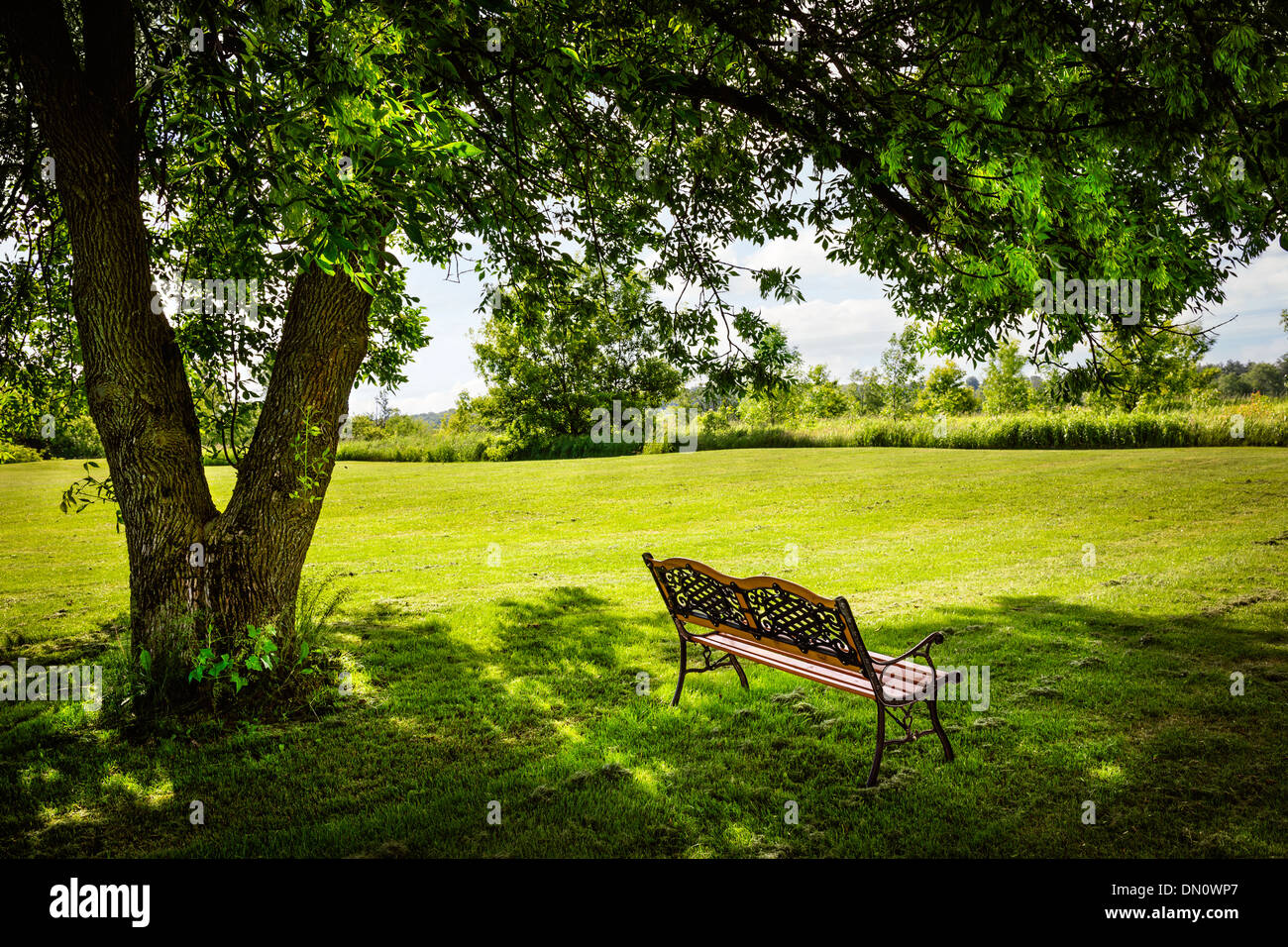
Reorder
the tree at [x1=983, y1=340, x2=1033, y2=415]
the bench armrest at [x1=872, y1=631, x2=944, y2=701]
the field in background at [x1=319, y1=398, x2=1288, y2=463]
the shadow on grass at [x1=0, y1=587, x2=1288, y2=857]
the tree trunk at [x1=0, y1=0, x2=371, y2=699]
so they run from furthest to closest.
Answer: the tree at [x1=983, y1=340, x2=1033, y2=415], the field in background at [x1=319, y1=398, x2=1288, y2=463], the tree trunk at [x1=0, y1=0, x2=371, y2=699], the bench armrest at [x1=872, y1=631, x2=944, y2=701], the shadow on grass at [x1=0, y1=587, x2=1288, y2=857]

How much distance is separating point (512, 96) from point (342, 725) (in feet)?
17.8

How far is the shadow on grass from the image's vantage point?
4078 mm

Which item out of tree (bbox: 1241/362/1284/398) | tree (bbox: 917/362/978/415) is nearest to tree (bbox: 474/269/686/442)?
tree (bbox: 917/362/978/415)

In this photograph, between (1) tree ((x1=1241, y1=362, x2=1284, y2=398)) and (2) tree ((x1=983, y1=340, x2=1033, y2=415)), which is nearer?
A: (2) tree ((x1=983, y1=340, x2=1033, y2=415))

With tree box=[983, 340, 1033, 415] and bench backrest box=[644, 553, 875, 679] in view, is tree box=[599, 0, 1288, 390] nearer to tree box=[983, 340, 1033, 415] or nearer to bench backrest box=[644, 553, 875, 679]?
bench backrest box=[644, 553, 875, 679]

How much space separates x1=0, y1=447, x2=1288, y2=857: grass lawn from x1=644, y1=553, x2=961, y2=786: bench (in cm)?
57

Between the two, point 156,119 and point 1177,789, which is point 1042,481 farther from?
point 156,119

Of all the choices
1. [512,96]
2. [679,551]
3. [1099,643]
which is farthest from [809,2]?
[679,551]

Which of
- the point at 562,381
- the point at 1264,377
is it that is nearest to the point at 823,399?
the point at 562,381
